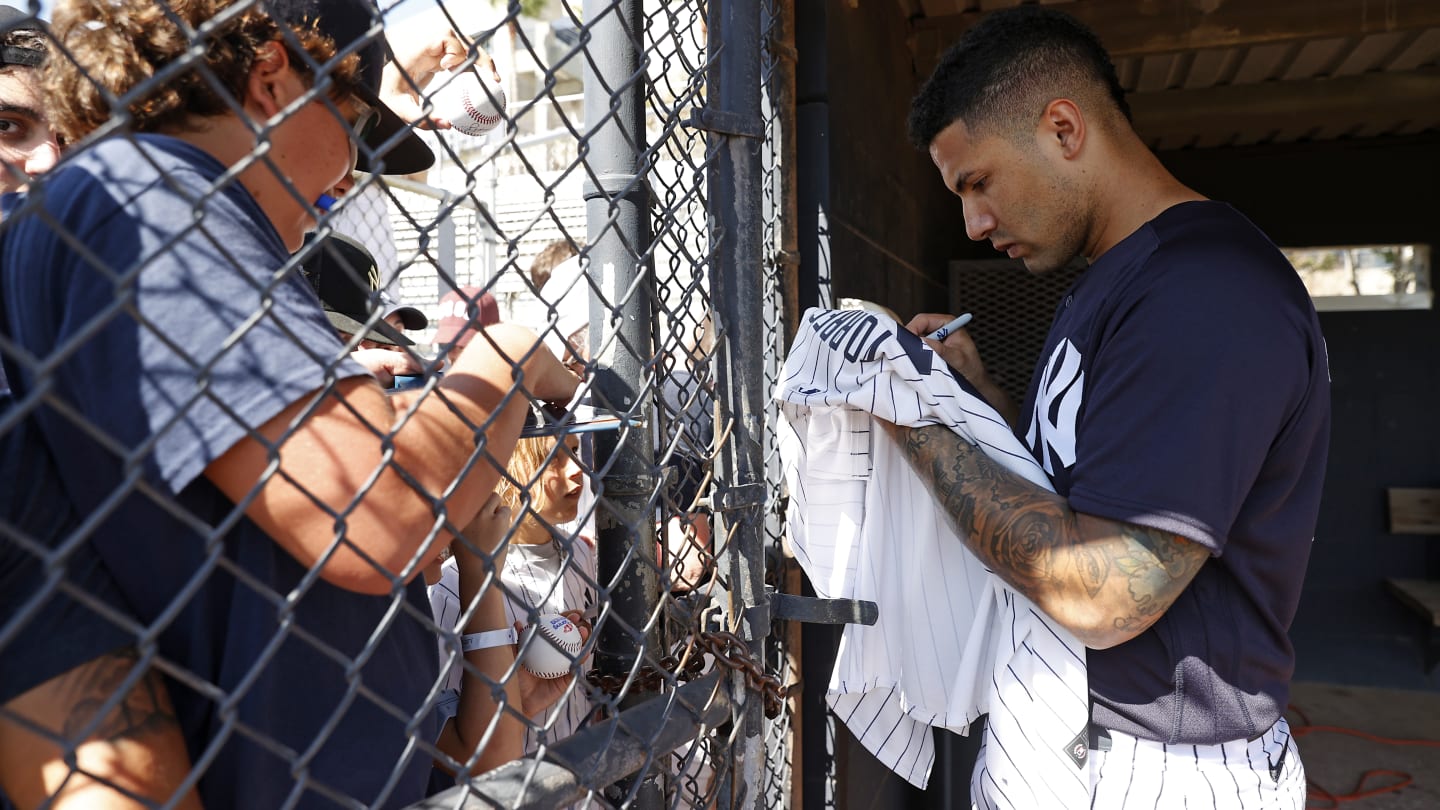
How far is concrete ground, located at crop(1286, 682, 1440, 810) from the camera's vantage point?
4.31 meters

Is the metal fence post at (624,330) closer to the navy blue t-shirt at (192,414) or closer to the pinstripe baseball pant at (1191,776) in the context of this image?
the navy blue t-shirt at (192,414)

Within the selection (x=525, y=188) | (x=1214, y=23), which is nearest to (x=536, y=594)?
(x=1214, y=23)

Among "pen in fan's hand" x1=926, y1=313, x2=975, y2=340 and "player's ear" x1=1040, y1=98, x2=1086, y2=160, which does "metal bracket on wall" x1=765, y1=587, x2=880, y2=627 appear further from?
"player's ear" x1=1040, y1=98, x2=1086, y2=160

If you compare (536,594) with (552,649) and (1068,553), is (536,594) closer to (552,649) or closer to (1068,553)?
(552,649)

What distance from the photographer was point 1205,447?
4.17 ft

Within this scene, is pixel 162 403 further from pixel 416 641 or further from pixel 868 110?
pixel 868 110

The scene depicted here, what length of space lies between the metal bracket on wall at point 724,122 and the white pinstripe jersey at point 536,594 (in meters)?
0.88

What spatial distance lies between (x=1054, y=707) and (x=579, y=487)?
1.36 meters

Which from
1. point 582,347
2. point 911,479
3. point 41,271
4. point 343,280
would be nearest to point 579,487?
point 582,347

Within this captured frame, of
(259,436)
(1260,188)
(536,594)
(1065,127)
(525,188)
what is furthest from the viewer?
(525,188)

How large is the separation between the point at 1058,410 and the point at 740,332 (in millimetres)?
592

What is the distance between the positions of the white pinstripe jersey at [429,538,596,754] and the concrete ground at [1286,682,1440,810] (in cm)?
396

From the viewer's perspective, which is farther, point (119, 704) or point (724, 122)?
point (724, 122)

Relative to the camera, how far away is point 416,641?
3.55ft
